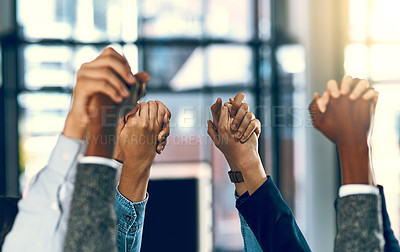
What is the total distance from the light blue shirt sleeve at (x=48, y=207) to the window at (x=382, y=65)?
3067 millimetres

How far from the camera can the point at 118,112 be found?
17.8 inches

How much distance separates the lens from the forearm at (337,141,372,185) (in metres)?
0.49

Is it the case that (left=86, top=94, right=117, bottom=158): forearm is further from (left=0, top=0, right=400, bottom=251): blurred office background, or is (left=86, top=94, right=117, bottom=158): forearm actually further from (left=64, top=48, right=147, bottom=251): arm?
(left=0, top=0, right=400, bottom=251): blurred office background

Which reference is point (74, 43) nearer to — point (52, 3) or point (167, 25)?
point (52, 3)

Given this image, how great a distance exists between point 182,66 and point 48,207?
8.95 feet

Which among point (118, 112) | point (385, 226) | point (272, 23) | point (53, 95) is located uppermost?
point (272, 23)

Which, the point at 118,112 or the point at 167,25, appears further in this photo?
the point at 167,25

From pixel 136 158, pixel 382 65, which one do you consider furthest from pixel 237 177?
pixel 382 65

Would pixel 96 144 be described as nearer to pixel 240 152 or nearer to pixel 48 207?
pixel 48 207

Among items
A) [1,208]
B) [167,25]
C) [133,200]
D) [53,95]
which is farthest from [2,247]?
[167,25]

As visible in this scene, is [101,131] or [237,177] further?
[237,177]

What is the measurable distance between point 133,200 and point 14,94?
8.24ft

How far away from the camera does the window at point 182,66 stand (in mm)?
2861

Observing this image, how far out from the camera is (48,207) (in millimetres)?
421
